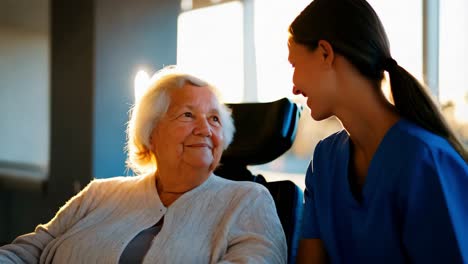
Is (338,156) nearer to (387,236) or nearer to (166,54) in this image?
(387,236)

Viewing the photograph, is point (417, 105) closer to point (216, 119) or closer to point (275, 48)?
point (216, 119)

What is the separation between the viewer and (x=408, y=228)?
1.12 meters

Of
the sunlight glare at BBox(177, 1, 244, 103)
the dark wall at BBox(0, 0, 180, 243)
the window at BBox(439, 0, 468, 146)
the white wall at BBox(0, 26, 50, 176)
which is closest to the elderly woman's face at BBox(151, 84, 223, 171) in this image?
the window at BBox(439, 0, 468, 146)

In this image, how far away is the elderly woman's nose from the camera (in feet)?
5.82

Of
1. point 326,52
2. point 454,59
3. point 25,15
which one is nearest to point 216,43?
point 25,15

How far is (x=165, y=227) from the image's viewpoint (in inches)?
64.1

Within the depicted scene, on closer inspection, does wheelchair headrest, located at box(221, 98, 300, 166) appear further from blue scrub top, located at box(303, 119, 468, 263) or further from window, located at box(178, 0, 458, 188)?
window, located at box(178, 0, 458, 188)

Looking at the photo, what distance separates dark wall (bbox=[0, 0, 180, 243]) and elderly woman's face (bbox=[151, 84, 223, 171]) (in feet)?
6.29

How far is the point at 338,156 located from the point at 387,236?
9.8 inches

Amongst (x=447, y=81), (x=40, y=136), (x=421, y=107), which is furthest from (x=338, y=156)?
(x=40, y=136)

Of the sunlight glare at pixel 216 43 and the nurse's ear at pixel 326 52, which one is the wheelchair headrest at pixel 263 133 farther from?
the sunlight glare at pixel 216 43

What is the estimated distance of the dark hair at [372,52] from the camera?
1.18 meters

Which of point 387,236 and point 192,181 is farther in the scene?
point 192,181

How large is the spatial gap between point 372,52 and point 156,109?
79 centimetres
